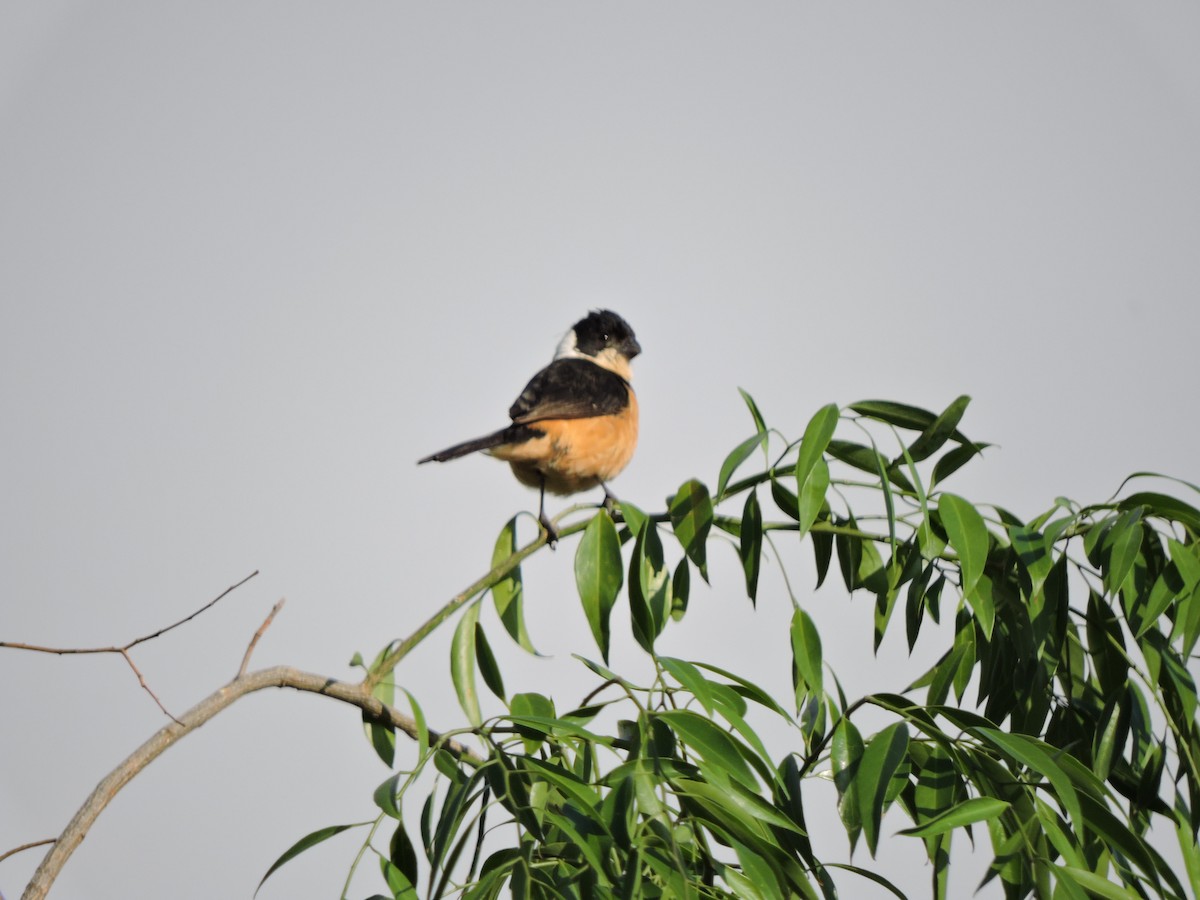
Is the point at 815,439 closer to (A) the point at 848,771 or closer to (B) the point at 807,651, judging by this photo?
(B) the point at 807,651

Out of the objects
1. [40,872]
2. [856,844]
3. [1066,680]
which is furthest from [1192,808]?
[40,872]

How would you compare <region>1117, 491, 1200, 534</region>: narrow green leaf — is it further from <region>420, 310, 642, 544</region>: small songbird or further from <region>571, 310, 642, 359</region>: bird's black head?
<region>571, 310, 642, 359</region>: bird's black head

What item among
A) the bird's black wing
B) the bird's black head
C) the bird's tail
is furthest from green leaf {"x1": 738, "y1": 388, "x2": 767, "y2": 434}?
the bird's black head

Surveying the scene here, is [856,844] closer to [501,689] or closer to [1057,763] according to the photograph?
[1057,763]

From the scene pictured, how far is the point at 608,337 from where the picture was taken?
5438 millimetres

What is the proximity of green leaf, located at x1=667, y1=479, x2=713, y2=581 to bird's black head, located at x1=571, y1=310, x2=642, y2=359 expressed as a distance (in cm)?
345

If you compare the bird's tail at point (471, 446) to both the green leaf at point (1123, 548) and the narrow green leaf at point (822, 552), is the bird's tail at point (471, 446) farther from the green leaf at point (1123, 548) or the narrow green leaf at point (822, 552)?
the green leaf at point (1123, 548)

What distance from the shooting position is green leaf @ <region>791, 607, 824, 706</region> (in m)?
1.82

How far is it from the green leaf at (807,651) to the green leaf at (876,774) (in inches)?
6.8

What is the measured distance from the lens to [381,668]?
6.70 ft

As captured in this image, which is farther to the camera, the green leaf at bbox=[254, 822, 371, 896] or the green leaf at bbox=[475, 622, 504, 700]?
the green leaf at bbox=[475, 622, 504, 700]

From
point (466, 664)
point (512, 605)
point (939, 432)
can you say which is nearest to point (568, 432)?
point (512, 605)

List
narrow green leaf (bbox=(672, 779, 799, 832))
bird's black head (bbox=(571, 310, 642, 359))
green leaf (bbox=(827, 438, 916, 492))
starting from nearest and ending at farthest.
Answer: narrow green leaf (bbox=(672, 779, 799, 832)) → green leaf (bbox=(827, 438, 916, 492)) → bird's black head (bbox=(571, 310, 642, 359))

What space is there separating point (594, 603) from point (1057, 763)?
2.39 ft
